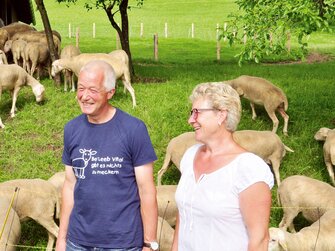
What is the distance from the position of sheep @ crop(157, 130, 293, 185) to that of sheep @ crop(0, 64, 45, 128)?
5.17m

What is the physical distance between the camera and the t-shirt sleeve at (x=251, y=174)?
301 centimetres

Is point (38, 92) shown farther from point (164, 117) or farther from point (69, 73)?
point (164, 117)

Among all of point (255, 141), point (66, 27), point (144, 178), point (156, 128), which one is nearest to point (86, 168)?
point (144, 178)

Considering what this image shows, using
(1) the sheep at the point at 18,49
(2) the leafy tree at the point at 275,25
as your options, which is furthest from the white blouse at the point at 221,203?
(1) the sheep at the point at 18,49

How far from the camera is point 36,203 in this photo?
7102 mm

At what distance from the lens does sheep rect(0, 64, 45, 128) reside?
507 inches

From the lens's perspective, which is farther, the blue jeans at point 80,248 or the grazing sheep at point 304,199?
the grazing sheep at point 304,199

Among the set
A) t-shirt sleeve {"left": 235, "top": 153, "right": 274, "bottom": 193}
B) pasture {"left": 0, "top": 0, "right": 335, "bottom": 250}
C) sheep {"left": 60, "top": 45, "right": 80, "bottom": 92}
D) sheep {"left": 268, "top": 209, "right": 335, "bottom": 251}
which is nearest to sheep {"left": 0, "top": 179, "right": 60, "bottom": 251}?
pasture {"left": 0, "top": 0, "right": 335, "bottom": 250}

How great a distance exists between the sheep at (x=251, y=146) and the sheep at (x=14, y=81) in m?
5.17

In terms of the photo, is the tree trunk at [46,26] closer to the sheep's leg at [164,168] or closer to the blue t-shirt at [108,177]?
the sheep's leg at [164,168]

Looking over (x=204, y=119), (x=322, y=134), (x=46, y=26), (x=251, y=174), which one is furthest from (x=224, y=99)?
(x=46, y=26)

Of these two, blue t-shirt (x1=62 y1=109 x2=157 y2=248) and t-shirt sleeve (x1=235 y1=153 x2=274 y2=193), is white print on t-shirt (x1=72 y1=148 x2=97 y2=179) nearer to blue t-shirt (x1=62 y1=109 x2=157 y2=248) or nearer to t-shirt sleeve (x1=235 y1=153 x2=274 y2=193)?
blue t-shirt (x1=62 y1=109 x2=157 y2=248)

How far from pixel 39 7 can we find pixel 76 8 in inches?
1999

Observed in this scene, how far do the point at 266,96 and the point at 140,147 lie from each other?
8916 millimetres
